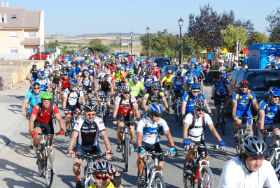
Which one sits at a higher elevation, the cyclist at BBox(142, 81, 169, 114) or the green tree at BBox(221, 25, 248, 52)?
the green tree at BBox(221, 25, 248, 52)

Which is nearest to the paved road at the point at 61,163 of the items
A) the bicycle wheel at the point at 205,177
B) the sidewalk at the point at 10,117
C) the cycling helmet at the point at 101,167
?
the sidewalk at the point at 10,117

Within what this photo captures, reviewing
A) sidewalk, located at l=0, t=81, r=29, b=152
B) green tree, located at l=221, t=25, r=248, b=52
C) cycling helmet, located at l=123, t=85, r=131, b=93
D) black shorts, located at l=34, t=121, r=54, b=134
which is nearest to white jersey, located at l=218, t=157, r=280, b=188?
black shorts, located at l=34, t=121, r=54, b=134

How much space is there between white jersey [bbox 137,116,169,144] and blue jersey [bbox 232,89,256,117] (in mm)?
3777

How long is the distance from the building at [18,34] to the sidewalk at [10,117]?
5523 centimetres

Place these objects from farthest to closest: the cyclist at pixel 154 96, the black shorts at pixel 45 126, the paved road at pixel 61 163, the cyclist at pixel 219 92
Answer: the cyclist at pixel 219 92
the cyclist at pixel 154 96
the black shorts at pixel 45 126
the paved road at pixel 61 163

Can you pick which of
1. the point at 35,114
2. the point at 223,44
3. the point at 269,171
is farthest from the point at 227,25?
the point at 269,171

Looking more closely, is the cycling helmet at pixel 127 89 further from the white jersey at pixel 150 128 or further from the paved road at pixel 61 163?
the white jersey at pixel 150 128

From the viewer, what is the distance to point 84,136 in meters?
7.69

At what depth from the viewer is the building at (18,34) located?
265 feet

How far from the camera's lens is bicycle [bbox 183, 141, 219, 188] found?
6902 mm

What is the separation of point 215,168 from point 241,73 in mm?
6002

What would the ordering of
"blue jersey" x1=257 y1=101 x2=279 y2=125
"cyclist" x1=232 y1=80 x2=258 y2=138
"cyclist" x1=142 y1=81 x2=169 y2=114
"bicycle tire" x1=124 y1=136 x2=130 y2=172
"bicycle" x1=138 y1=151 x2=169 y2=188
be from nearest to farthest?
"bicycle" x1=138 y1=151 x2=169 y2=188, "blue jersey" x1=257 y1=101 x2=279 y2=125, "bicycle tire" x1=124 y1=136 x2=130 y2=172, "cyclist" x1=232 y1=80 x2=258 y2=138, "cyclist" x1=142 y1=81 x2=169 y2=114

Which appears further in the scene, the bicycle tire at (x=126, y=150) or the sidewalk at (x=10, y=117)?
the sidewalk at (x=10, y=117)

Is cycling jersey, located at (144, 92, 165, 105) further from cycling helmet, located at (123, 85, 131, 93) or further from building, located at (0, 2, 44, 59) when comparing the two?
building, located at (0, 2, 44, 59)
